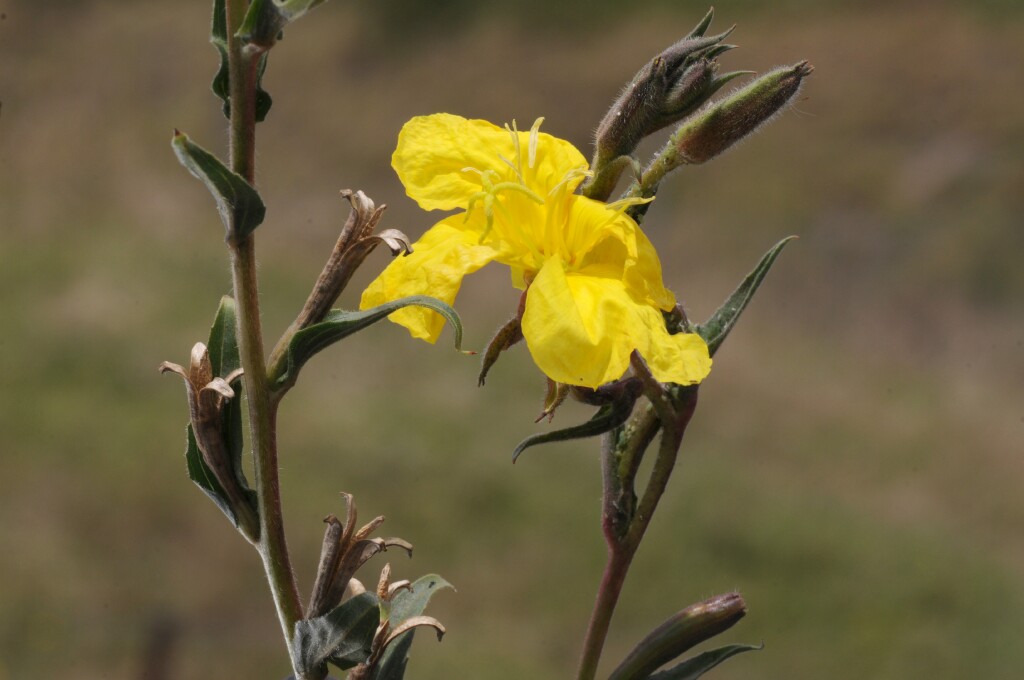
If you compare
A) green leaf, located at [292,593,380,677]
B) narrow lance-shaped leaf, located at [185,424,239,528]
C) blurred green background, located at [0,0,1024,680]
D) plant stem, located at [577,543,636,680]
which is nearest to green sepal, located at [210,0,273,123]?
narrow lance-shaped leaf, located at [185,424,239,528]

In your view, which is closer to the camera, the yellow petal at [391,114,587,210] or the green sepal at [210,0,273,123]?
the green sepal at [210,0,273,123]

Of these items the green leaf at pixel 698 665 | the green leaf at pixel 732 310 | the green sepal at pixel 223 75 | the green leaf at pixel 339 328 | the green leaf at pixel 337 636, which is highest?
the green sepal at pixel 223 75

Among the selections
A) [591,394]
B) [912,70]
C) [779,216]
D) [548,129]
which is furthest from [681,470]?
[591,394]

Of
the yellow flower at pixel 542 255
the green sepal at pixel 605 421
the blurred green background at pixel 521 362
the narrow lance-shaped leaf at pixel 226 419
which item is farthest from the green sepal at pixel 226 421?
the blurred green background at pixel 521 362

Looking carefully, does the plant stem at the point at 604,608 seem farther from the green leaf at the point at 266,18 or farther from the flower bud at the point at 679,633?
the green leaf at the point at 266,18

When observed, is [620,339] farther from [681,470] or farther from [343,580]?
[681,470]

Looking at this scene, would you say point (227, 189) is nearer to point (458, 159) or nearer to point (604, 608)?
point (458, 159)

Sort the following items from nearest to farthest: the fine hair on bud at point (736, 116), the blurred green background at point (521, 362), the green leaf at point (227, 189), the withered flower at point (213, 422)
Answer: the green leaf at point (227, 189), the withered flower at point (213, 422), the fine hair on bud at point (736, 116), the blurred green background at point (521, 362)

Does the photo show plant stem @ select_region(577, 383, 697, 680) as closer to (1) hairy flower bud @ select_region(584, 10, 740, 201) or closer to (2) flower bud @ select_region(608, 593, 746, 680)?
(2) flower bud @ select_region(608, 593, 746, 680)
